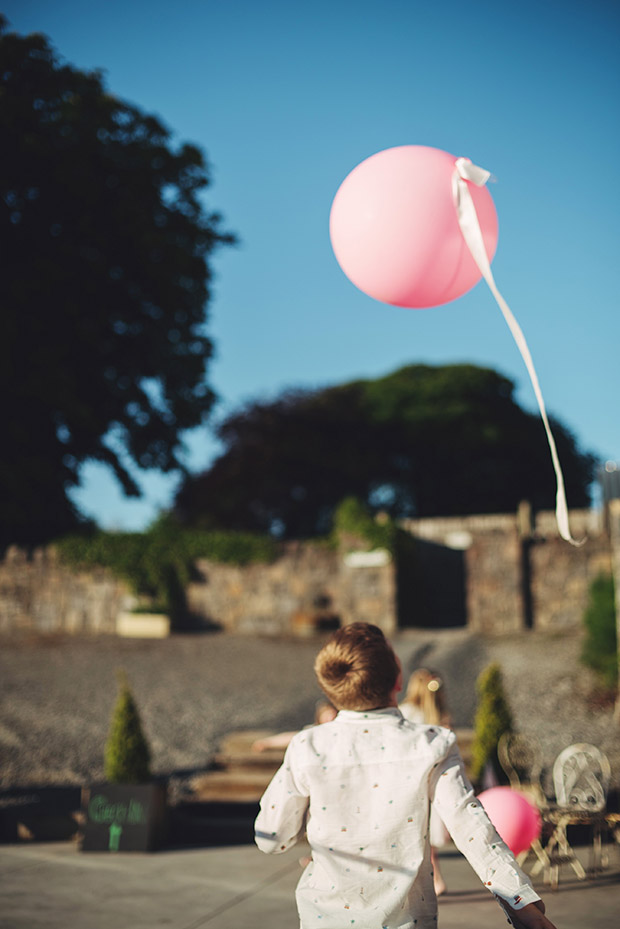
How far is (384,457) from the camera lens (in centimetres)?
2973

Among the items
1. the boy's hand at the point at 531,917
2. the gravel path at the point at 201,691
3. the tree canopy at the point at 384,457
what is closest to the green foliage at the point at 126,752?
the gravel path at the point at 201,691

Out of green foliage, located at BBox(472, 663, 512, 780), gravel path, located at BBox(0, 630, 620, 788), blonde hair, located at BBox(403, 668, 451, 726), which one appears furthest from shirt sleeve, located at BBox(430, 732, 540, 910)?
gravel path, located at BBox(0, 630, 620, 788)

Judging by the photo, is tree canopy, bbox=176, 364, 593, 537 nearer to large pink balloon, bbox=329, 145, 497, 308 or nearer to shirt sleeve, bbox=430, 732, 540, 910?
large pink balloon, bbox=329, 145, 497, 308

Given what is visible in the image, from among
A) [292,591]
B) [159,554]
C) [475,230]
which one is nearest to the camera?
[475,230]

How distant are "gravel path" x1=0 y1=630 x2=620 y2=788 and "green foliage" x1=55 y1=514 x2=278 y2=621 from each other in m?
1.73

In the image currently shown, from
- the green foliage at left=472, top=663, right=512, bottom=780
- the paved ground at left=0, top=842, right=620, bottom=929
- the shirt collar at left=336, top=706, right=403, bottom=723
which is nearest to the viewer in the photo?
the shirt collar at left=336, top=706, right=403, bottom=723

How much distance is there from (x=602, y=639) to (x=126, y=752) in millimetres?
7631

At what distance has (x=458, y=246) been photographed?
2852 millimetres

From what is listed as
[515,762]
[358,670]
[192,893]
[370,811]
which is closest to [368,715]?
[358,670]

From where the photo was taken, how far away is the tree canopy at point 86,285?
15.6m

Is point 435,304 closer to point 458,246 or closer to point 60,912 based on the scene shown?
point 458,246

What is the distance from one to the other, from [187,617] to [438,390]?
54.9 ft

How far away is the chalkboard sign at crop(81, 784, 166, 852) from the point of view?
6098 millimetres

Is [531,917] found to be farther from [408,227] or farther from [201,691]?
[201,691]
